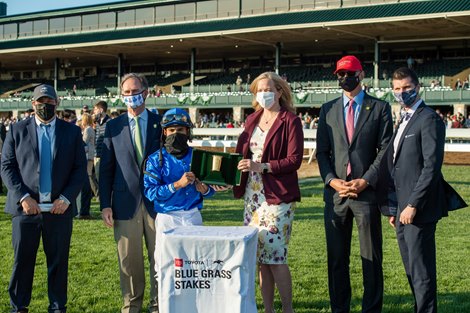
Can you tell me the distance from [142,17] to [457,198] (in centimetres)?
5442

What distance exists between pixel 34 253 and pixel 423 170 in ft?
11.2

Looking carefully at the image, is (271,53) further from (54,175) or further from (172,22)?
(54,175)


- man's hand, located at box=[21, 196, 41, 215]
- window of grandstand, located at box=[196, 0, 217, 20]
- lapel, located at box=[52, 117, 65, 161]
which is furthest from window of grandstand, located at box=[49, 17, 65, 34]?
man's hand, located at box=[21, 196, 41, 215]

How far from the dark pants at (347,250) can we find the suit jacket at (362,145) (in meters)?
0.11

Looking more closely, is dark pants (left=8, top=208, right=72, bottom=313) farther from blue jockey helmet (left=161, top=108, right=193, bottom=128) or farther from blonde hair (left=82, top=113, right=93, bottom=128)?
blonde hair (left=82, top=113, right=93, bottom=128)

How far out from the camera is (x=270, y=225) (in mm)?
5555

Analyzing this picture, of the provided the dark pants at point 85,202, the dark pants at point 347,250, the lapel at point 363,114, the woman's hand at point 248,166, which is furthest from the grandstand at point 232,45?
the woman's hand at point 248,166

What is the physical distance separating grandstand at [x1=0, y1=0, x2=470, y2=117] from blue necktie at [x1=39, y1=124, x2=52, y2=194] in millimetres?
33779

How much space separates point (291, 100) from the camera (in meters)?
5.96

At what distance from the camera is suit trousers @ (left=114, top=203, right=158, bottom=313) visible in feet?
19.1

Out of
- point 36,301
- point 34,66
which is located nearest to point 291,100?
point 36,301

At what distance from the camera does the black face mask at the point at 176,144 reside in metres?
5.48

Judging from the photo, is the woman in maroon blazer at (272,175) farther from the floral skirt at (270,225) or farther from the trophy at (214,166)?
the trophy at (214,166)

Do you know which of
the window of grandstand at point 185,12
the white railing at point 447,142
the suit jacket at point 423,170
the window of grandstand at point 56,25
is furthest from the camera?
the window of grandstand at point 56,25
